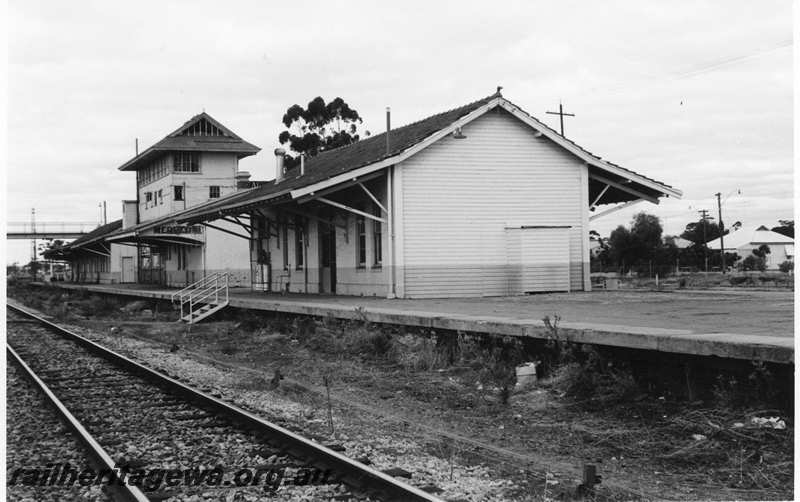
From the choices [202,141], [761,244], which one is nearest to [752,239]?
[761,244]

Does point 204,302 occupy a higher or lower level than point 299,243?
lower

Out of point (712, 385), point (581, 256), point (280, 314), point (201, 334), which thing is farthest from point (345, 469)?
point (581, 256)

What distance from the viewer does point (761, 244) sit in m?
85.6

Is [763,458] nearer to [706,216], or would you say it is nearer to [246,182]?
[246,182]

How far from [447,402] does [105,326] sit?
54.0ft

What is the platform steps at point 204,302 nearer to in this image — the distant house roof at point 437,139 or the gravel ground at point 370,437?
the distant house roof at point 437,139

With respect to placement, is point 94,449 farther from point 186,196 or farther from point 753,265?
point 753,265

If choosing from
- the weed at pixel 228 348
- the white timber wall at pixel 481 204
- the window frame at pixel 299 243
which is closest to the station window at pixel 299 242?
the window frame at pixel 299 243

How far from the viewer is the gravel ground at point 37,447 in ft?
19.6

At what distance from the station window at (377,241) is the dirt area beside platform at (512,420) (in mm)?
7355

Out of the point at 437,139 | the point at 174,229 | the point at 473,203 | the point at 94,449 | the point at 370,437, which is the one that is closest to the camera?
the point at 94,449

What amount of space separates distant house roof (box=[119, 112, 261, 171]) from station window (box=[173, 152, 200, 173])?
57cm

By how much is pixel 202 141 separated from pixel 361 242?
1204 inches

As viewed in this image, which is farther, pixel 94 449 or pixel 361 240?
pixel 361 240
